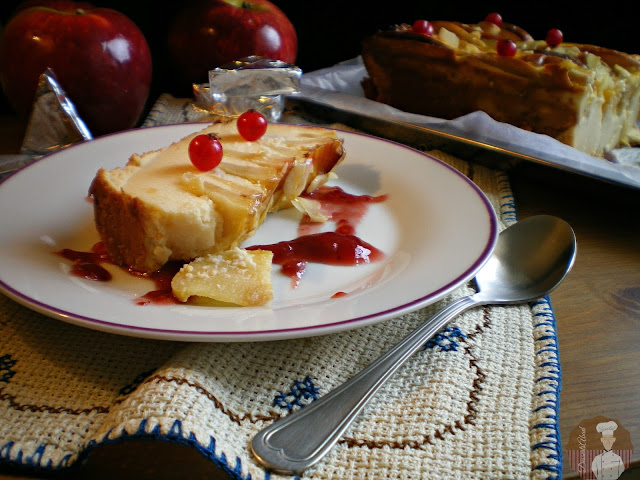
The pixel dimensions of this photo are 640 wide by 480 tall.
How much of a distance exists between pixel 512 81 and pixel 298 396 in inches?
61.5

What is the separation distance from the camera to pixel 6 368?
42.3 inches

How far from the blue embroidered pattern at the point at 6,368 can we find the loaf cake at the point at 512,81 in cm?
177

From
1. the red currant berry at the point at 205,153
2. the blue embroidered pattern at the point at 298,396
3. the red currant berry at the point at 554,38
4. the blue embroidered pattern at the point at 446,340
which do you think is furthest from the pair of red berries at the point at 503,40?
the blue embroidered pattern at the point at 298,396

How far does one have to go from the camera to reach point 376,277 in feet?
4.28

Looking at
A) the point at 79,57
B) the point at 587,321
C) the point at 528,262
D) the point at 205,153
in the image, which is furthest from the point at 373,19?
the point at 587,321

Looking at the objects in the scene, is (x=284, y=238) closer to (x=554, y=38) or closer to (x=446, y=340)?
(x=446, y=340)

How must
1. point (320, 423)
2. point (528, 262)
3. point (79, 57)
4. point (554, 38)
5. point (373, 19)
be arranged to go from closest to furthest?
1. point (320, 423)
2. point (528, 262)
3. point (79, 57)
4. point (554, 38)
5. point (373, 19)

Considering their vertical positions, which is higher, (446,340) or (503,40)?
(503,40)

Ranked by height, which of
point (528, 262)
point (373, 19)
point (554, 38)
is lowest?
point (373, 19)

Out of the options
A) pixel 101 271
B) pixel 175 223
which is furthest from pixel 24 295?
pixel 175 223

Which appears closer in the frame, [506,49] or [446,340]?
[446,340]

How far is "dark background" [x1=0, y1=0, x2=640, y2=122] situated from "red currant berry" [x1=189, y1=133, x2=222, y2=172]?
1379mm

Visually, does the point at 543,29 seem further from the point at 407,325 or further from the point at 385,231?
the point at 407,325

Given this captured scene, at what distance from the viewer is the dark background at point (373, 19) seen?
2.85 meters
